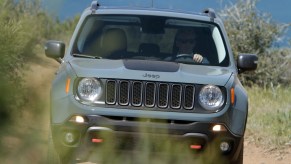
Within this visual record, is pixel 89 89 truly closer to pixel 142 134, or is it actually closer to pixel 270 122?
pixel 142 134

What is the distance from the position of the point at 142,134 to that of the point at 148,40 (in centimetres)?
227

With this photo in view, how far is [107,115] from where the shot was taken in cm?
681

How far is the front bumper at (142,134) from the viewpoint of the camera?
6.54 metres

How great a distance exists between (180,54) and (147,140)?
78.3 inches

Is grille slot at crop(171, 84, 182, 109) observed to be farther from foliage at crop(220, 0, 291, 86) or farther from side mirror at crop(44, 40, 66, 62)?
foliage at crop(220, 0, 291, 86)

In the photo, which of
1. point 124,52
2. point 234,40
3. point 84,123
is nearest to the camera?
point 84,123

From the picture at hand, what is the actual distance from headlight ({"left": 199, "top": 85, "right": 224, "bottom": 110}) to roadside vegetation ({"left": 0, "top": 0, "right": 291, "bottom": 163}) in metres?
1.41

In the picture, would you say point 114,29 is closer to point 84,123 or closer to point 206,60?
point 206,60

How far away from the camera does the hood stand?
700cm

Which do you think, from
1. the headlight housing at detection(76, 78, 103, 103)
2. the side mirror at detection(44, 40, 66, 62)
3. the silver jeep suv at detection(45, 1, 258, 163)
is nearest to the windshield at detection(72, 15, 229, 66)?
the side mirror at detection(44, 40, 66, 62)

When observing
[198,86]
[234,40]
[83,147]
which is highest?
[198,86]

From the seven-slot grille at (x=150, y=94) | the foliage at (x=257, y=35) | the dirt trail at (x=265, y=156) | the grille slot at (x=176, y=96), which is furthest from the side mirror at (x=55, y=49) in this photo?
the foliage at (x=257, y=35)

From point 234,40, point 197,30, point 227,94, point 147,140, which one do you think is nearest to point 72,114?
point 147,140

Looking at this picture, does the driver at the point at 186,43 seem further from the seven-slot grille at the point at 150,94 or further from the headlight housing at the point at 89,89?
the headlight housing at the point at 89,89
